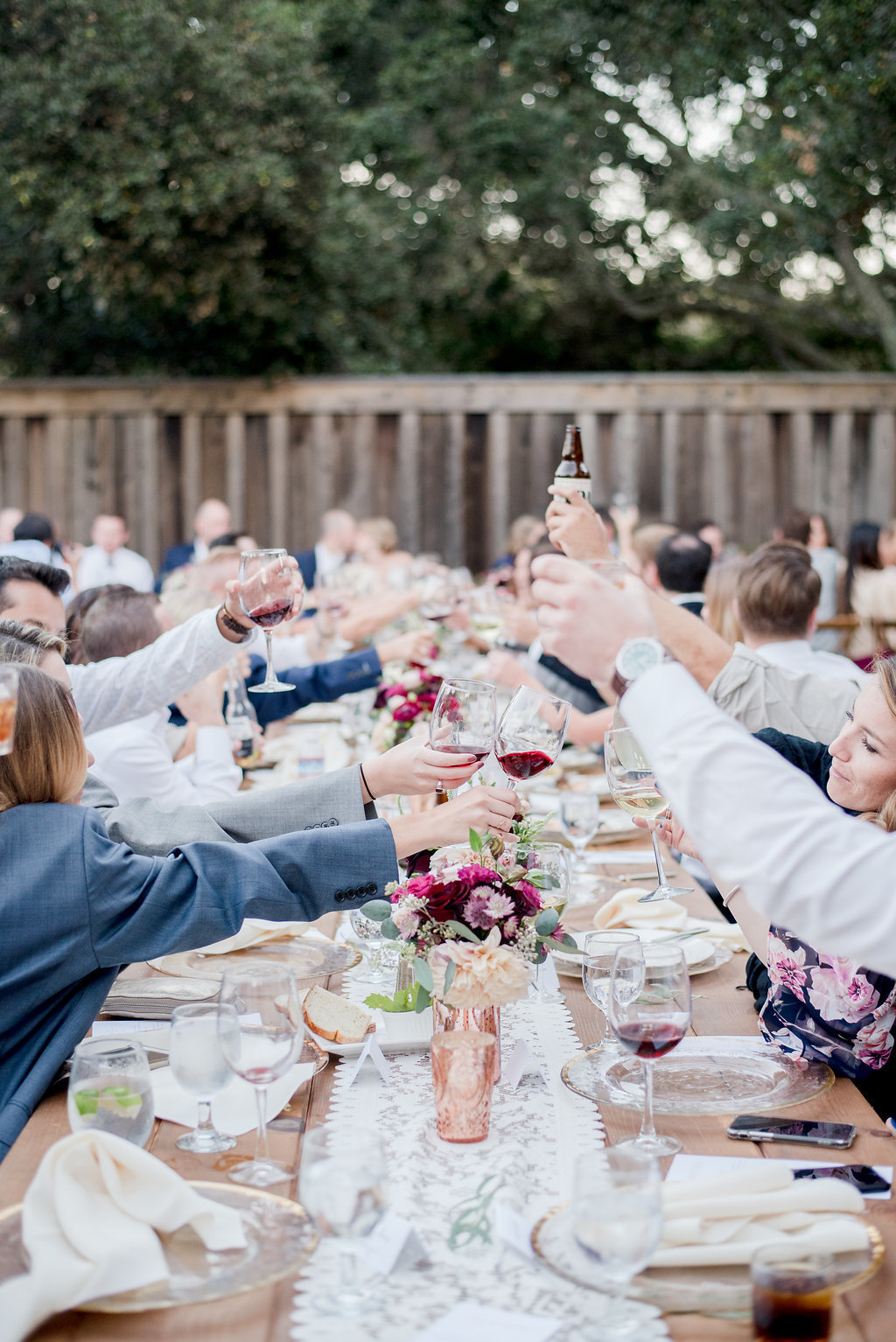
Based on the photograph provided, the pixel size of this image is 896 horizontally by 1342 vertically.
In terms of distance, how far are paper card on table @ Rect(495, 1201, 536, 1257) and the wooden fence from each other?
26.9 ft

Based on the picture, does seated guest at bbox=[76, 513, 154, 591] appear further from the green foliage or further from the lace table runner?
the lace table runner

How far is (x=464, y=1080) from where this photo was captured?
1346mm

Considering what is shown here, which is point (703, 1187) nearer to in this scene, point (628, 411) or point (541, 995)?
point (541, 995)

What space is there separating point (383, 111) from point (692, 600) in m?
7.67

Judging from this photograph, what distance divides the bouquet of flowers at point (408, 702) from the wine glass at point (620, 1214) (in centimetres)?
179

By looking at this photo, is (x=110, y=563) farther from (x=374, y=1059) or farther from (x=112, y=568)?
(x=374, y=1059)

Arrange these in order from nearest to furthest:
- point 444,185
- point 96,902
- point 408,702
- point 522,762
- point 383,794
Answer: point 96,902 → point 522,762 → point 383,794 → point 408,702 → point 444,185

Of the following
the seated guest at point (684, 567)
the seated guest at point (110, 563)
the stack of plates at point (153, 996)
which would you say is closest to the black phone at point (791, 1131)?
the stack of plates at point (153, 996)

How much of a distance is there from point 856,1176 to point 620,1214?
411 mm

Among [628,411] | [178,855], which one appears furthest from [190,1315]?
[628,411]

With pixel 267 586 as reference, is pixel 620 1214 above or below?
below

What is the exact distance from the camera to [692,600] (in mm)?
4359

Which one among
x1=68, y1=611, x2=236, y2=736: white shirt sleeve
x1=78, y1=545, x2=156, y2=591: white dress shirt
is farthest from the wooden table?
x1=78, y1=545, x2=156, y2=591: white dress shirt

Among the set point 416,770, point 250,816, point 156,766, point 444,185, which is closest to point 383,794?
point 416,770
